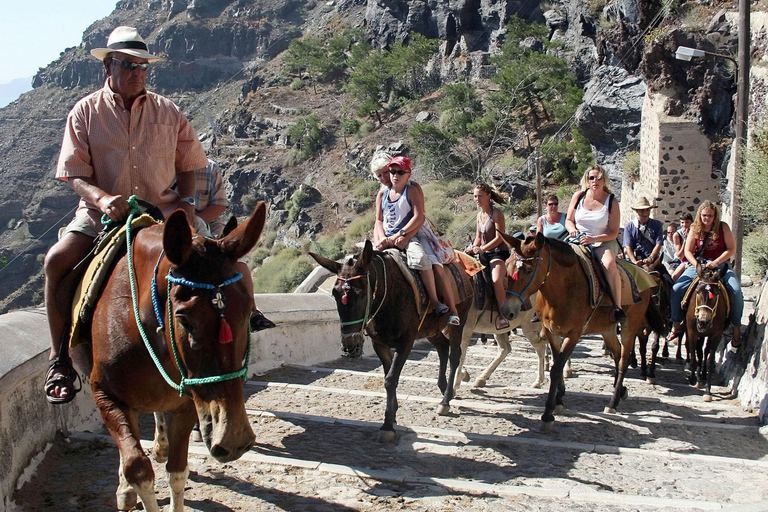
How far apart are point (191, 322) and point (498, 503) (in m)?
2.65

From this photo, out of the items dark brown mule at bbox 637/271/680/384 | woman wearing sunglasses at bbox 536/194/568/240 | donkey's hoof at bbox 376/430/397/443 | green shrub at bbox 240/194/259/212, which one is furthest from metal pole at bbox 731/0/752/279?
green shrub at bbox 240/194/259/212

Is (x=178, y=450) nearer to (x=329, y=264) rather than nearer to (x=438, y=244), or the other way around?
(x=329, y=264)

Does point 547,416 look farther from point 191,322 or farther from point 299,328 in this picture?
point 191,322

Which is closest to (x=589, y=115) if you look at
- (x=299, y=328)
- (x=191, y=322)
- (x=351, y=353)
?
(x=299, y=328)

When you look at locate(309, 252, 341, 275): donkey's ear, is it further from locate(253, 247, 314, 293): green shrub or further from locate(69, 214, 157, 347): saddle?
locate(253, 247, 314, 293): green shrub

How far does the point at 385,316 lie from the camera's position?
7281 millimetres

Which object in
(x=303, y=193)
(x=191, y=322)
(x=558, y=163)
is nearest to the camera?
(x=191, y=322)

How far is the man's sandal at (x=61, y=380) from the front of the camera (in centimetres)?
449

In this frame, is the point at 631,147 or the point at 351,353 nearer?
the point at 351,353

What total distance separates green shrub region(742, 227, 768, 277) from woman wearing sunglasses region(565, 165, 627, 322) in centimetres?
1235

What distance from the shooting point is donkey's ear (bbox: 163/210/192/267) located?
353 centimetres

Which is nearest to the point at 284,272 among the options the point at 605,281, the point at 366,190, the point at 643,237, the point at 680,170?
the point at 366,190

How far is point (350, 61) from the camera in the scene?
95.0 metres

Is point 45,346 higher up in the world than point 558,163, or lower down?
lower down
